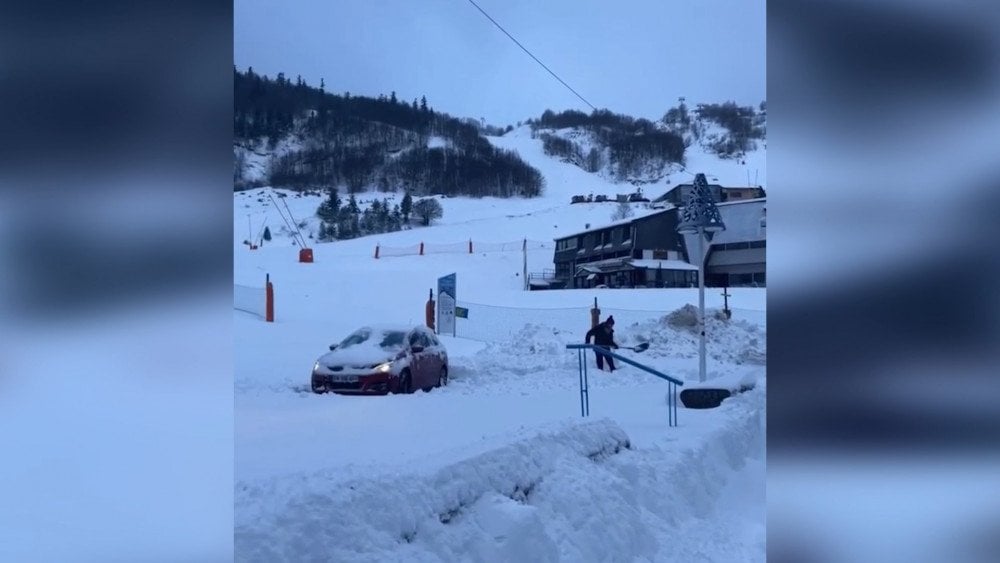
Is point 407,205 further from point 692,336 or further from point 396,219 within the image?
point 692,336

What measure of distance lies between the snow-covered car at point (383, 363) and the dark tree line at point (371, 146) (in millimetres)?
2568

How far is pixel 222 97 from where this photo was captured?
198 centimetres

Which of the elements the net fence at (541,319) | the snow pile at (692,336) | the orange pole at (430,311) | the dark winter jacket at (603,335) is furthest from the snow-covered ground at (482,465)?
the net fence at (541,319)

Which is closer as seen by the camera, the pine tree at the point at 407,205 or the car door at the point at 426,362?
the pine tree at the point at 407,205

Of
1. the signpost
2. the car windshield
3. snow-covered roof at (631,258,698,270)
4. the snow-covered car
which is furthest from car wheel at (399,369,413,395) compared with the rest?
snow-covered roof at (631,258,698,270)

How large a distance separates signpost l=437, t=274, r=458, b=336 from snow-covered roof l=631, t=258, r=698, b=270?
4.07m

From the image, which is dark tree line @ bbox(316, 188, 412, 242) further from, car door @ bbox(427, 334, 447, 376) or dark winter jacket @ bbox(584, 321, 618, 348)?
dark winter jacket @ bbox(584, 321, 618, 348)

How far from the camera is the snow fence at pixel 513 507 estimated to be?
9.75 ft

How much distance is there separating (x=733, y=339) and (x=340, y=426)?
470 inches

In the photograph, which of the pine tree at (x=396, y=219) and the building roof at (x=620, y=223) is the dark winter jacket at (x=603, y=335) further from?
the pine tree at (x=396, y=219)

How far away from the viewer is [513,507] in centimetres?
374

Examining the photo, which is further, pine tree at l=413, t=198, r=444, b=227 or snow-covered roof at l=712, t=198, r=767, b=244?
pine tree at l=413, t=198, r=444, b=227

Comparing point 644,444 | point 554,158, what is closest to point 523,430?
point 644,444

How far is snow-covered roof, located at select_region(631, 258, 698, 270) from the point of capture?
16.4m
